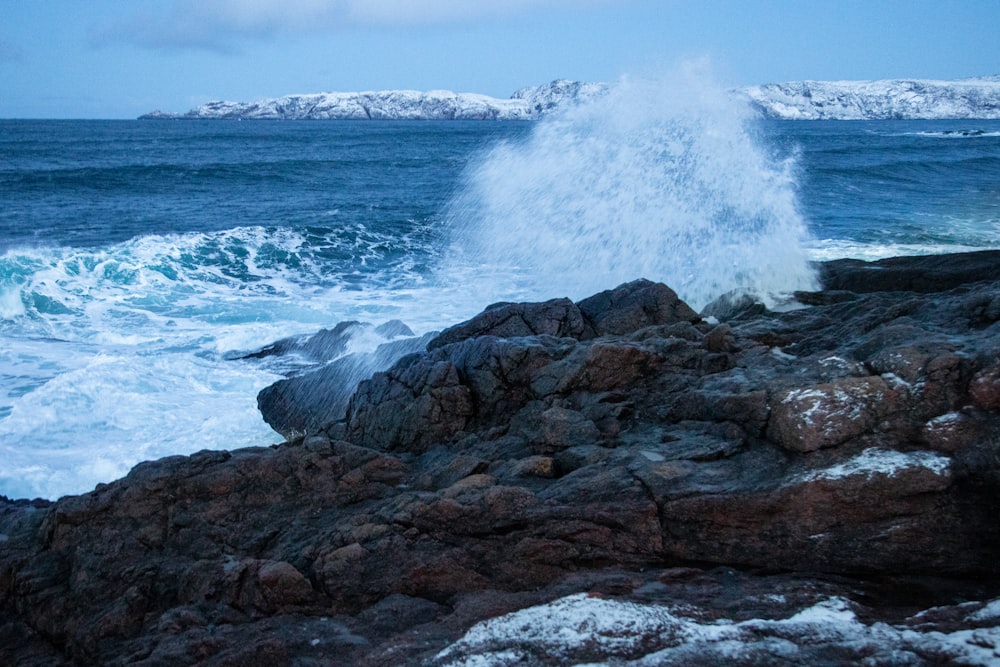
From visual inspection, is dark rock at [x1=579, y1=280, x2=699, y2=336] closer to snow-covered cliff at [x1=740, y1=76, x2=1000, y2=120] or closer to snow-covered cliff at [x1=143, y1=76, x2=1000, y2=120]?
snow-covered cliff at [x1=143, y1=76, x2=1000, y2=120]

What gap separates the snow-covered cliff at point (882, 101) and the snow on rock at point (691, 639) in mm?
115605

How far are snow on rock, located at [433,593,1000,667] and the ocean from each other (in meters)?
5.40

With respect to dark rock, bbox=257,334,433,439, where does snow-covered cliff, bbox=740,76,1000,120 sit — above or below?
above

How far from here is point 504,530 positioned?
362 cm

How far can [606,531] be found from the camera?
11.5ft

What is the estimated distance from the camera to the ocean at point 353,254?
862 cm

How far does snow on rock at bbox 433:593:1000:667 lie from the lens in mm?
2564

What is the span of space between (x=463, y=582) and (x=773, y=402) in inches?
70.1

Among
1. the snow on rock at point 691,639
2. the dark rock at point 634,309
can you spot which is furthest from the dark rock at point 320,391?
the snow on rock at point 691,639

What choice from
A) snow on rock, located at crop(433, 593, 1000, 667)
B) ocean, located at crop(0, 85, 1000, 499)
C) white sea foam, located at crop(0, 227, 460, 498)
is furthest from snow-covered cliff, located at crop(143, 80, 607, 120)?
snow on rock, located at crop(433, 593, 1000, 667)

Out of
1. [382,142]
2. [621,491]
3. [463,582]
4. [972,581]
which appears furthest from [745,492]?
[382,142]

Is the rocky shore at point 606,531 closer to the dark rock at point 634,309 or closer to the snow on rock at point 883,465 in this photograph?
the snow on rock at point 883,465

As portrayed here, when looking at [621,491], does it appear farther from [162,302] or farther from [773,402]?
[162,302]

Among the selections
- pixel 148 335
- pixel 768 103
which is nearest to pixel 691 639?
pixel 148 335
